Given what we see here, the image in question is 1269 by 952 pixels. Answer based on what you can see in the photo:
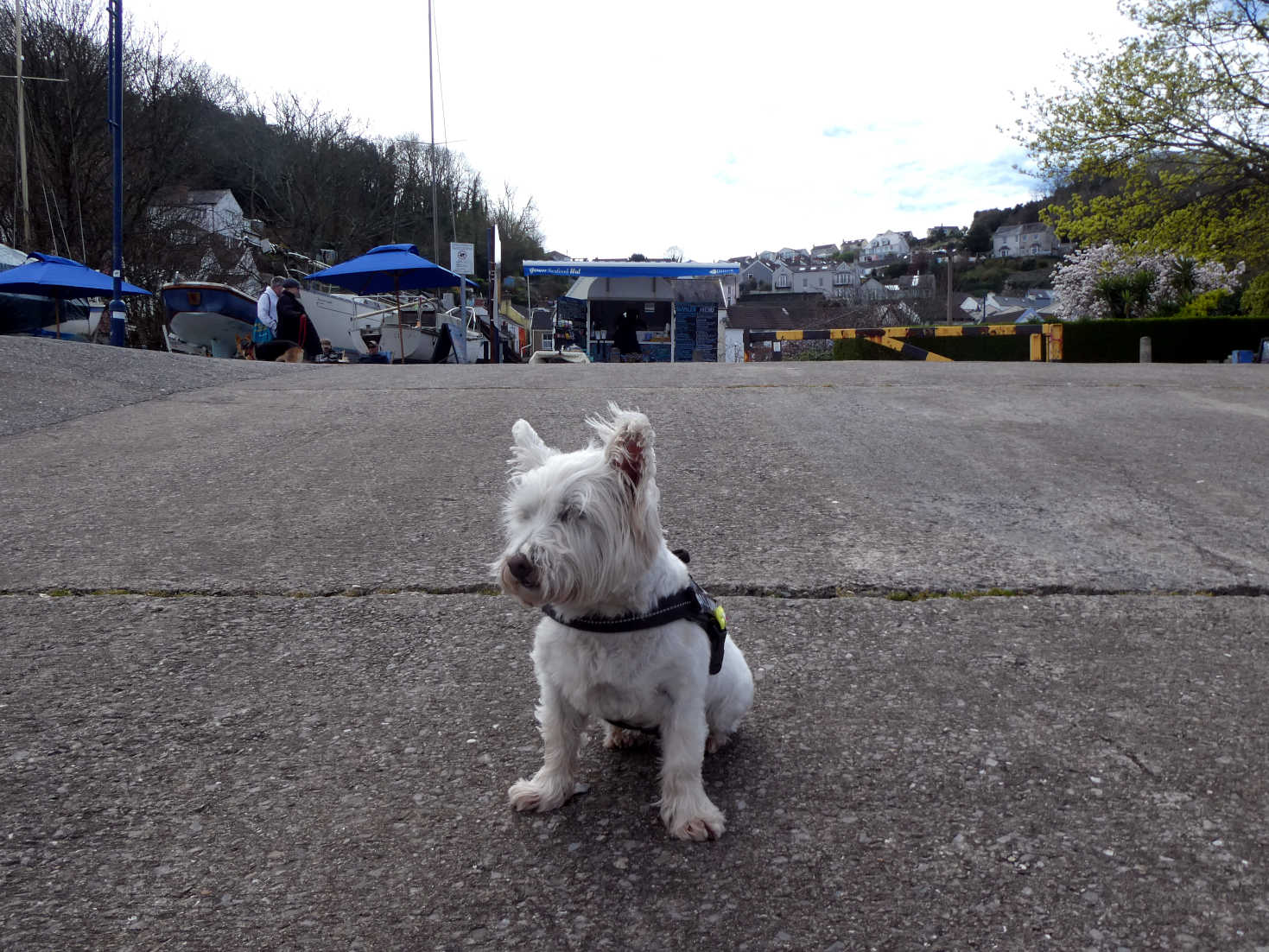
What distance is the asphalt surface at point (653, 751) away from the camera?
2.22 meters

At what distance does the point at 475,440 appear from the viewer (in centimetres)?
717

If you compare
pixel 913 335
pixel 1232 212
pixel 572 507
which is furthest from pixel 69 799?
pixel 1232 212

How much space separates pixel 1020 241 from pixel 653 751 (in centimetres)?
15243

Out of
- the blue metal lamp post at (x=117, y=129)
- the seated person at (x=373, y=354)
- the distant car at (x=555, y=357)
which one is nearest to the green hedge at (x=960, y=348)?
the distant car at (x=555, y=357)

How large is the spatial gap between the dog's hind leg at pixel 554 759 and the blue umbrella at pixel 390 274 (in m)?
18.0

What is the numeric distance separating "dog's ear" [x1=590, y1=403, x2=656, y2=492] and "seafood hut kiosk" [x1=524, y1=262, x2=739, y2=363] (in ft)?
65.2

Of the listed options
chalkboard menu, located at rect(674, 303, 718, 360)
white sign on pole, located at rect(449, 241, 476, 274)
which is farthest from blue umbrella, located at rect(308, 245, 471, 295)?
chalkboard menu, located at rect(674, 303, 718, 360)

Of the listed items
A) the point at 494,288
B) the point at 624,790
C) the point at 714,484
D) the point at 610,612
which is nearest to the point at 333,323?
the point at 494,288

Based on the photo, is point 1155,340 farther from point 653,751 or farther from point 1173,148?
point 653,751

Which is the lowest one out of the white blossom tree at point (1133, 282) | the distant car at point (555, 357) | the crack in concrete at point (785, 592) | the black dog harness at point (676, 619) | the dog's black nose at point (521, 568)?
the crack in concrete at point (785, 592)

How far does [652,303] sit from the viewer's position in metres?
23.4

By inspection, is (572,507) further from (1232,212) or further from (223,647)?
(1232,212)

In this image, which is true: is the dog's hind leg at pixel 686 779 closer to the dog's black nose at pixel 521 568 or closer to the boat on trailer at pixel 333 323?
the dog's black nose at pixel 521 568

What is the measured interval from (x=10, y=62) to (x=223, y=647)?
3395 centimetres
